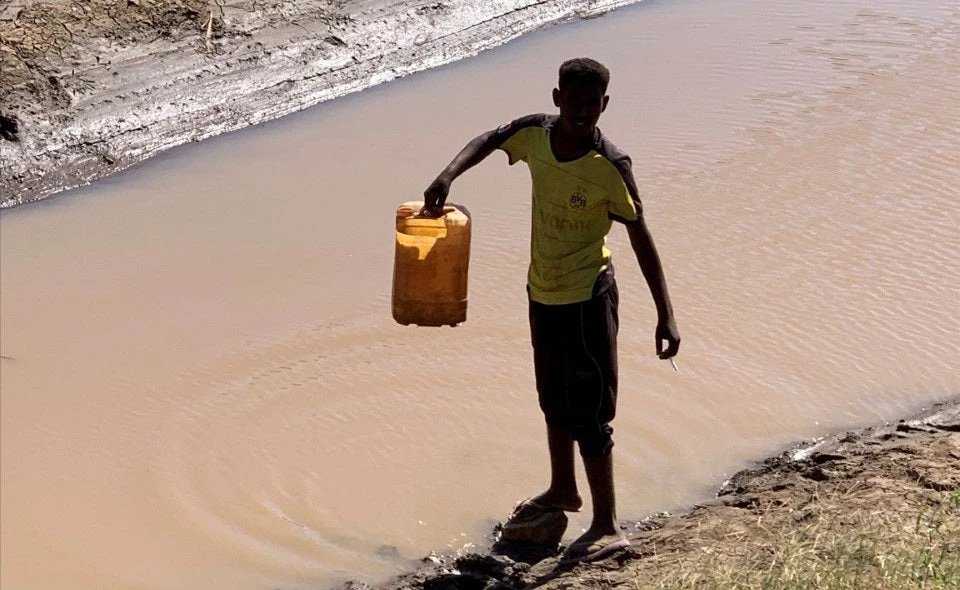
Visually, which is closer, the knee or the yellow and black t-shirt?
the yellow and black t-shirt

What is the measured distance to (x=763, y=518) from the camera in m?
3.79

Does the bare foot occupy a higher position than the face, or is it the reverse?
the face

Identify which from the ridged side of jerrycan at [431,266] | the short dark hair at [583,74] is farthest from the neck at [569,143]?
the ridged side of jerrycan at [431,266]

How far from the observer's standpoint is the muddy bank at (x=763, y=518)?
138 inches

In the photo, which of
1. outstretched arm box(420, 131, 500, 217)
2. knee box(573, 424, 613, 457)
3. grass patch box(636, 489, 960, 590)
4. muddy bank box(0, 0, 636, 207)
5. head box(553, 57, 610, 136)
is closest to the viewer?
grass patch box(636, 489, 960, 590)

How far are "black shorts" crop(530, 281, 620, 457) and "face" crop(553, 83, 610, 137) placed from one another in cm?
45

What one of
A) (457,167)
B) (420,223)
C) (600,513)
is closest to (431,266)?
(420,223)

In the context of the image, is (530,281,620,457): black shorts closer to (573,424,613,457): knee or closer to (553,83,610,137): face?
(573,424,613,457): knee

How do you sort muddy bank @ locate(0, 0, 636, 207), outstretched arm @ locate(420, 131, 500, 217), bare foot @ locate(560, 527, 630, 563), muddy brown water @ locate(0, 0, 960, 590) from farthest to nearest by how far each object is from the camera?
muddy bank @ locate(0, 0, 636, 207)
muddy brown water @ locate(0, 0, 960, 590)
bare foot @ locate(560, 527, 630, 563)
outstretched arm @ locate(420, 131, 500, 217)

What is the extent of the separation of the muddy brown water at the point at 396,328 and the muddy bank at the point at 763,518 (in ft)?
0.76

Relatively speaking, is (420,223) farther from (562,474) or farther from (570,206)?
(562,474)

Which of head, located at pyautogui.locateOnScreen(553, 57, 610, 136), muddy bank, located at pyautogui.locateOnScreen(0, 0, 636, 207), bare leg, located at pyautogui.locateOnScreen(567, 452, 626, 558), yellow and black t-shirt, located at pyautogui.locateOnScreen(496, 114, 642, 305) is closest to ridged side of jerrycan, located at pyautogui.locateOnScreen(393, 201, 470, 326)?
yellow and black t-shirt, located at pyautogui.locateOnScreen(496, 114, 642, 305)

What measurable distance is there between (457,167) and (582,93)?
0.40m

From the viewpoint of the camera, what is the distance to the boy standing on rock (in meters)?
3.29
